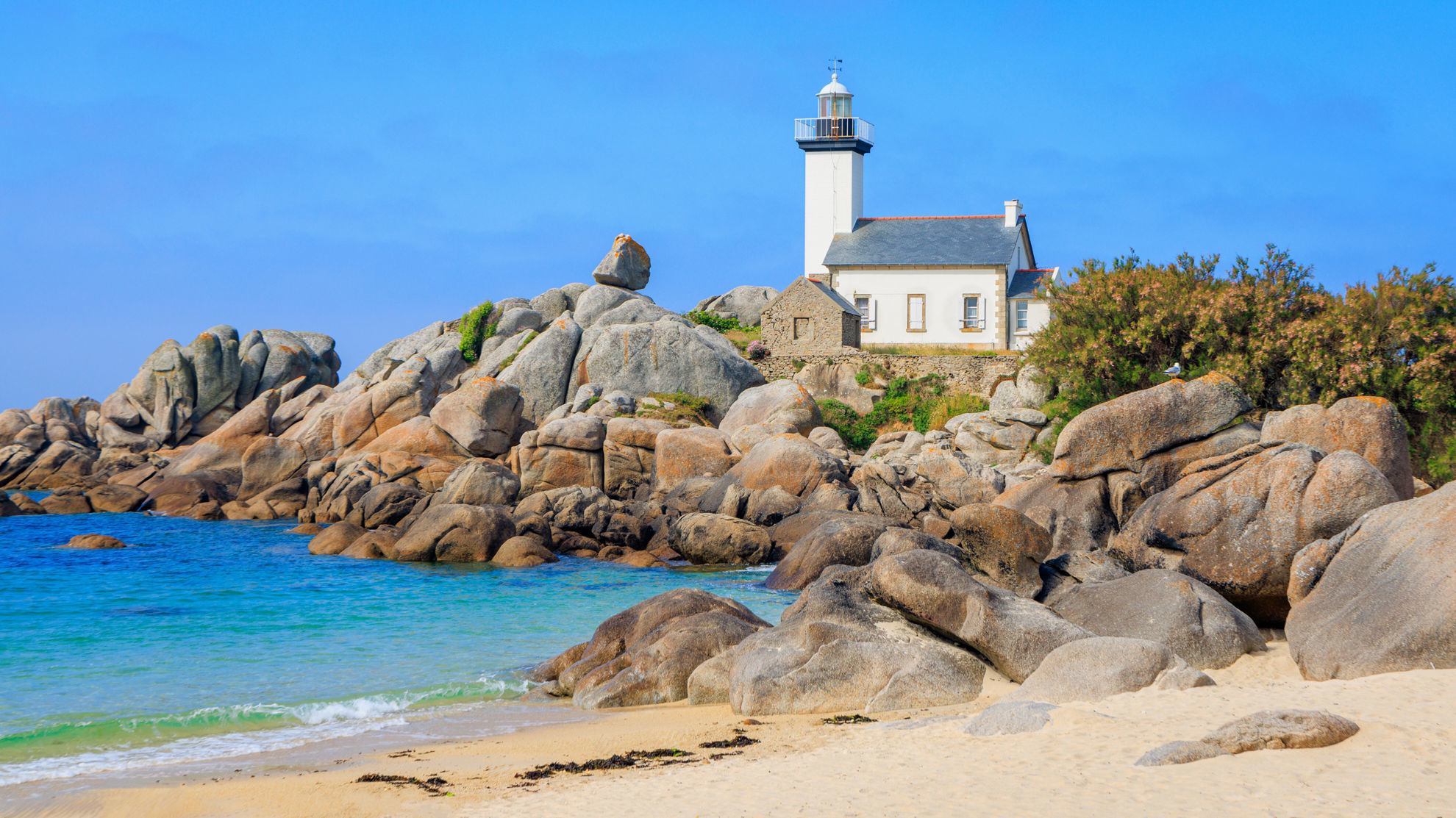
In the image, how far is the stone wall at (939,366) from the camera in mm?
42469

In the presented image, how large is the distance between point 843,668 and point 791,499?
14752mm

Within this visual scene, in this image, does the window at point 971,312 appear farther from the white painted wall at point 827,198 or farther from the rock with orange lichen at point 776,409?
the rock with orange lichen at point 776,409

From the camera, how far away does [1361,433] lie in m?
15.0

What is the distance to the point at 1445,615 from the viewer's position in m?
8.71

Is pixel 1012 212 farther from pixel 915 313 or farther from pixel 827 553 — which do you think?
pixel 827 553

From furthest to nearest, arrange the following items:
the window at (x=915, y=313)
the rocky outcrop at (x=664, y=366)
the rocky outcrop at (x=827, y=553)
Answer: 1. the window at (x=915, y=313)
2. the rocky outcrop at (x=664, y=366)
3. the rocky outcrop at (x=827, y=553)

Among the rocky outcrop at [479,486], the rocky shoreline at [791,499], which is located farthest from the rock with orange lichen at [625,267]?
the rocky outcrop at [479,486]

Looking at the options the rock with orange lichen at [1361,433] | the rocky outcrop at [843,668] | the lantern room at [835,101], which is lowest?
the rocky outcrop at [843,668]

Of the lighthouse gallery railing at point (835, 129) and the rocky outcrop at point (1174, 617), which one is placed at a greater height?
the lighthouse gallery railing at point (835, 129)

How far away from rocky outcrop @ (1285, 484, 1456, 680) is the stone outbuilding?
33793 millimetres

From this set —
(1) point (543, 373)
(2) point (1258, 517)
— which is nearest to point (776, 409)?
(1) point (543, 373)

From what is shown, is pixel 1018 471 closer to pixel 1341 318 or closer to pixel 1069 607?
pixel 1341 318

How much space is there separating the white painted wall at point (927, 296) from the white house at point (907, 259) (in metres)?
0.03

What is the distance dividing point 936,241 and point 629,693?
137ft
